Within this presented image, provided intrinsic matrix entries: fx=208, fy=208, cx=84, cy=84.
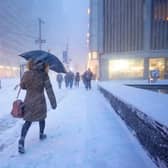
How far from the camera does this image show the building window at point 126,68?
3491cm

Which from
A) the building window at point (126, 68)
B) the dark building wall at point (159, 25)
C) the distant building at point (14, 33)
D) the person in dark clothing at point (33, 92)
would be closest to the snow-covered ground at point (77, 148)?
the person in dark clothing at point (33, 92)

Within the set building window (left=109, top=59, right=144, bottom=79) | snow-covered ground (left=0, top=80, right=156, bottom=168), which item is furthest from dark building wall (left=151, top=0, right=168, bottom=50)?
snow-covered ground (left=0, top=80, right=156, bottom=168)

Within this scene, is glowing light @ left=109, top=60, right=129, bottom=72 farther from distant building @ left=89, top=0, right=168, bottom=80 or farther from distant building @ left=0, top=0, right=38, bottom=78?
distant building @ left=0, top=0, right=38, bottom=78

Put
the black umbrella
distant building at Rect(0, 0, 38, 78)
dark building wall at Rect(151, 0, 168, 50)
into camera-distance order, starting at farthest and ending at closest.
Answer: distant building at Rect(0, 0, 38, 78) < dark building wall at Rect(151, 0, 168, 50) < the black umbrella

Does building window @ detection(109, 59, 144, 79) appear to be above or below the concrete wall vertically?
above

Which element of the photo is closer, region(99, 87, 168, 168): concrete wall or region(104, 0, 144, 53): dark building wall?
region(99, 87, 168, 168): concrete wall

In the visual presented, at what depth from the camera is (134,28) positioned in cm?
3509

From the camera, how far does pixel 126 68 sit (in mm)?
35812

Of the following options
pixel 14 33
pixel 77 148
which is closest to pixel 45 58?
pixel 77 148

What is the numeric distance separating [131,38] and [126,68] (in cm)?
518

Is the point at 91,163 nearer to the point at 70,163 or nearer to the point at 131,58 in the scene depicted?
the point at 70,163

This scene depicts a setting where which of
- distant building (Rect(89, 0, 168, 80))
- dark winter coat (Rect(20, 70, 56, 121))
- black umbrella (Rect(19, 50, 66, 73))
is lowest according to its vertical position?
dark winter coat (Rect(20, 70, 56, 121))

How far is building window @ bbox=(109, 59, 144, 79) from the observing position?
34906 millimetres

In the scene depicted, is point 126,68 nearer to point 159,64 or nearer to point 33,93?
point 159,64
